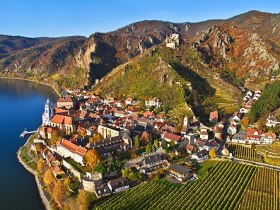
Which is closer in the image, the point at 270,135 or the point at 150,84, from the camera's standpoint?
the point at 270,135

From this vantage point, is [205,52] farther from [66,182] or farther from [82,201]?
[82,201]

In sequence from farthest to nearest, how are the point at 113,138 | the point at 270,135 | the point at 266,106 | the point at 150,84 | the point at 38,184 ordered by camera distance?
the point at 150,84
the point at 266,106
the point at 113,138
the point at 270,135
the point at 38,184

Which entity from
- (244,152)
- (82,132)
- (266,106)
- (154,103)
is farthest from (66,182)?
(266,106)

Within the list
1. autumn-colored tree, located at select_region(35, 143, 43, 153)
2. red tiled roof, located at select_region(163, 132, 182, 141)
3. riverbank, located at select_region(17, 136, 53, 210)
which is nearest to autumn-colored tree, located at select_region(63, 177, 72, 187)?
riverbank, located at select_region(17, 136, 53, 210)

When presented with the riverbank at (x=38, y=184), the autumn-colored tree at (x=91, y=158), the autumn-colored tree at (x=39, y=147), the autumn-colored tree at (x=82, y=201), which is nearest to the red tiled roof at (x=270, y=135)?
the autumn-colored tree at (x=91, y=158)

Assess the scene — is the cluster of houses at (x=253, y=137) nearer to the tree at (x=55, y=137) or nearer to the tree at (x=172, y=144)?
the tree at (x=172, y=144)

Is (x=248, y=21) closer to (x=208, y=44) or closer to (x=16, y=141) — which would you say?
(x=208, y=44)
